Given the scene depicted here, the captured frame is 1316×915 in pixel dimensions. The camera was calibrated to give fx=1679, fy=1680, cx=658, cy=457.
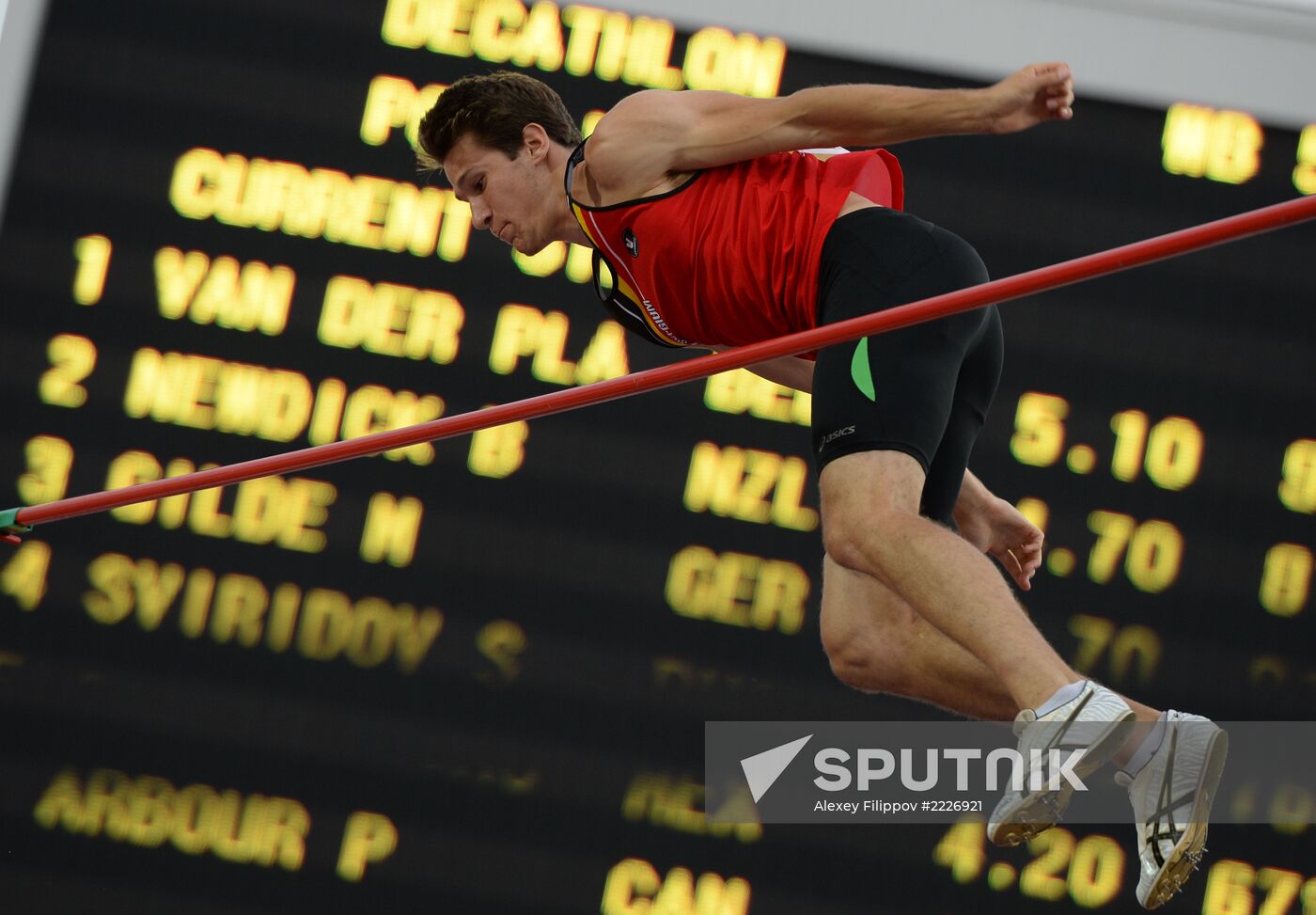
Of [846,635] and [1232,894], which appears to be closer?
[846,635]

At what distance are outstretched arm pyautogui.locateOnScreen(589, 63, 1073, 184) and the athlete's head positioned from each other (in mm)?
217

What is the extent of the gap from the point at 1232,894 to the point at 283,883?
76.6 inches

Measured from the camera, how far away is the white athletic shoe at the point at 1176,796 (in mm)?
1947

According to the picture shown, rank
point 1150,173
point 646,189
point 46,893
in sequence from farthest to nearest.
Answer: point 1150,173 < point 46,893 < point 646,189

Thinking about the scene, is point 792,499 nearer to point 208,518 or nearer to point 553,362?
point 553,362

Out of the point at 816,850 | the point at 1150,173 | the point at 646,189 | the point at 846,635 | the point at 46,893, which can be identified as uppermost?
the point at 1150,173

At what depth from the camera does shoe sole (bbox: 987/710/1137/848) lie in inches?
74.2

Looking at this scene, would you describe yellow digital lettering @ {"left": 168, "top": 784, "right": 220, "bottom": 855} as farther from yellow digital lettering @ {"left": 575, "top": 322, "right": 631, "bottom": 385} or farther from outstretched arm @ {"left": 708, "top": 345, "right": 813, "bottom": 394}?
outstretched arm @ {"left": 708, "top": 345, "right": 813, "bottom": 394}

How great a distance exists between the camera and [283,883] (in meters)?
3.42

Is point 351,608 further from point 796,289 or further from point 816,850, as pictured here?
point 796,289

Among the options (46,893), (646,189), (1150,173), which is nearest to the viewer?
(646,189)

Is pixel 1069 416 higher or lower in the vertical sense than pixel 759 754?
higher

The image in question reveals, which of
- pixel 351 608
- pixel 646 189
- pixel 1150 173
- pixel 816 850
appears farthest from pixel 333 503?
Answer: pixel 1150 173

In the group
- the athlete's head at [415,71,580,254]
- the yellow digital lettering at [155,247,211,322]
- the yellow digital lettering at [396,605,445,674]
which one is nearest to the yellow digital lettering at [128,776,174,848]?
the yellow digital lettering at [396,605,445,674]
